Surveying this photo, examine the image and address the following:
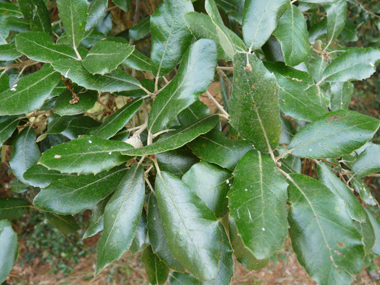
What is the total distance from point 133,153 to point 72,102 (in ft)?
0.82

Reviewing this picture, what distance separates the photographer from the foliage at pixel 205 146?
16.5 inches

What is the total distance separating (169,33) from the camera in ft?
1.79

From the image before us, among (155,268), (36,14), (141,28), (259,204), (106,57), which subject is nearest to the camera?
(259,204)

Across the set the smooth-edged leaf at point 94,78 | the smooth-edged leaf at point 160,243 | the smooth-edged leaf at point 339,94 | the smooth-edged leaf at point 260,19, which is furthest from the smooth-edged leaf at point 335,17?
the smooth-edged leaf at point 160,243

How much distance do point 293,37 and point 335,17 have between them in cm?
34

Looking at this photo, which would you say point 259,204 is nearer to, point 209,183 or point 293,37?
point 209,183

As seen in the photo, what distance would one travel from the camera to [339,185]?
1.90ft

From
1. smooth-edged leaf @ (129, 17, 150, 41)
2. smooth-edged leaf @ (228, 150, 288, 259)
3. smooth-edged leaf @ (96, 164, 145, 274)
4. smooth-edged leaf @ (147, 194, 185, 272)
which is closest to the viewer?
smooth-edged leaf @ (228, 150, 288, 259)

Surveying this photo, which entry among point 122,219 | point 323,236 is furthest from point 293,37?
point 122,219

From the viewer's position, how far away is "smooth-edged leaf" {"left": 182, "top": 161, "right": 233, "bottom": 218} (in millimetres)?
490

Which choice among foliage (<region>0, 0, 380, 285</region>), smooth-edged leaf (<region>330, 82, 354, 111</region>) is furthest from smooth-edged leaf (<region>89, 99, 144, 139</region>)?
smooth-edged leaf (<region>330, 82, 354, 111</region>)

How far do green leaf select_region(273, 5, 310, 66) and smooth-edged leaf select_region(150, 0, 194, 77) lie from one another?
21 centimetres

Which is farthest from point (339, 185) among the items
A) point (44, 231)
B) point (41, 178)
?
point (44, 231)

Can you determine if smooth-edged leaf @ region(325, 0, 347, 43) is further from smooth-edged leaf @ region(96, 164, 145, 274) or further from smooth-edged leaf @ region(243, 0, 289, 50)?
smooth-edged leaf @ region(96, 164, 145, 274)
